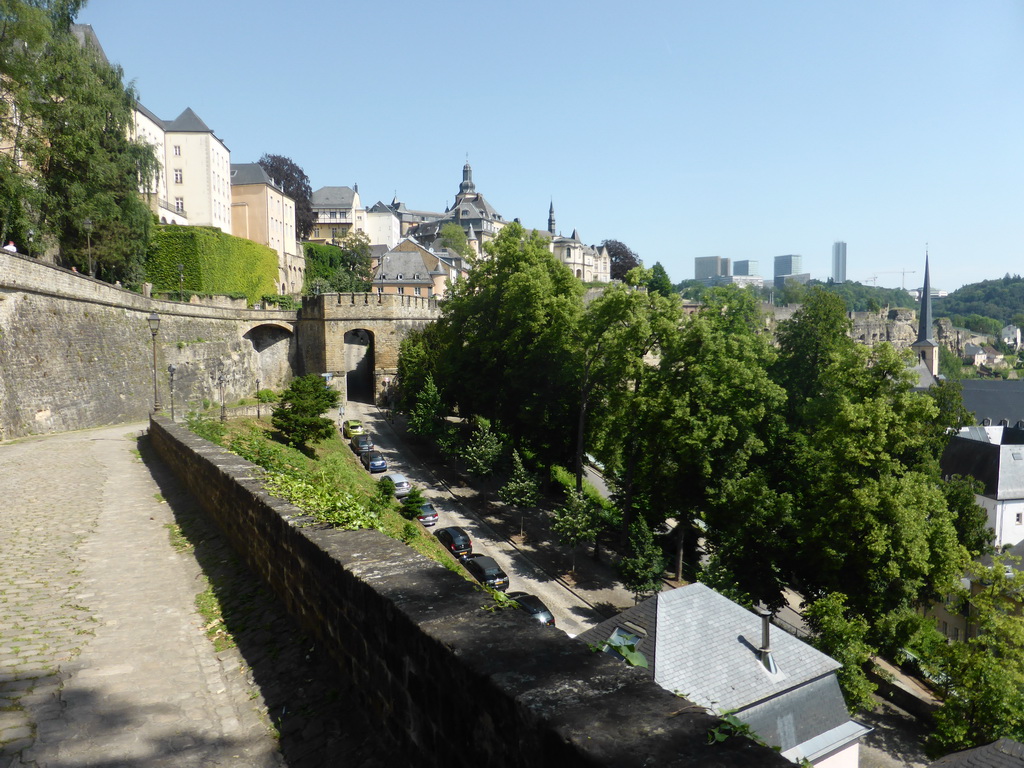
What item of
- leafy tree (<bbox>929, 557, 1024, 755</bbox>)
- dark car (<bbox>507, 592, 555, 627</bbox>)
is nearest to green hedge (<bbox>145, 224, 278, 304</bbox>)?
dark car (<bbox>507, 592, 555, 627</bbox>)

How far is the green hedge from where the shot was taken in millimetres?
44031

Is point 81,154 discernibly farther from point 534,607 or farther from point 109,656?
point 109,656

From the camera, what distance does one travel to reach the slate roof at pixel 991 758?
12.4 m

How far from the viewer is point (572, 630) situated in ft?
66.1

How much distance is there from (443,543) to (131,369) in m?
14.0

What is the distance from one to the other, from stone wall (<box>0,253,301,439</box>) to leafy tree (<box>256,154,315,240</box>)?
43711 millimetres

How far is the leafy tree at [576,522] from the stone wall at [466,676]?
19589 millimetres

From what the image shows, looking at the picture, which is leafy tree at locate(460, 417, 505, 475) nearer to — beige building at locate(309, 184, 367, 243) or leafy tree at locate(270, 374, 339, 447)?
leafy tree at locate(270, 374, 339, 447)

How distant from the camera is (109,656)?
17.6 feet

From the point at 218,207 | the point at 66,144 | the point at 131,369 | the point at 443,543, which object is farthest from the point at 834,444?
the point at 218,207

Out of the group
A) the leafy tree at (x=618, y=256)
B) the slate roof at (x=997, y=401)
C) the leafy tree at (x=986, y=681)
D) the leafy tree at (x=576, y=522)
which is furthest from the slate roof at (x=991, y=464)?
the leafy tree at (x=618, y=256)

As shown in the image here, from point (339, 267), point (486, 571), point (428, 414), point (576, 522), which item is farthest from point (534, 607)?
point (339, 267)

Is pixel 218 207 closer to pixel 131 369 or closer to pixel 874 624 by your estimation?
pixel 131 369

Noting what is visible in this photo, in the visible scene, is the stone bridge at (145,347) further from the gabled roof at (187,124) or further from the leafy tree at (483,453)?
the gabled roof at (187,124)
